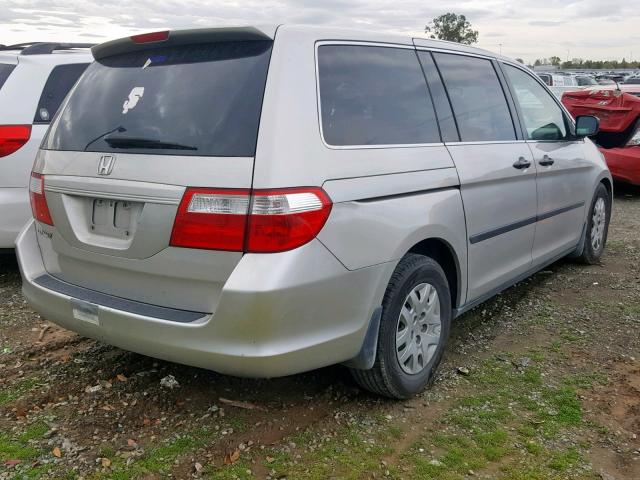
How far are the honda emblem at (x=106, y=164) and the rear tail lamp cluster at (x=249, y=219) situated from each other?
1.57ft

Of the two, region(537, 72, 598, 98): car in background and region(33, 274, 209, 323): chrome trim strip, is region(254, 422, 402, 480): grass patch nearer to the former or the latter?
region(33, 274, 209, 323): chrome trim strip

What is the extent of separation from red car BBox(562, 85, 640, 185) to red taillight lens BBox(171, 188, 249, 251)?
25.7 ft

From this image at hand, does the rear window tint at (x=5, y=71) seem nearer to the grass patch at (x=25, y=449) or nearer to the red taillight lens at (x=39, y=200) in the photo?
the red taillight lens at (x=39, y=200)

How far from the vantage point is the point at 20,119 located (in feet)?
15.6

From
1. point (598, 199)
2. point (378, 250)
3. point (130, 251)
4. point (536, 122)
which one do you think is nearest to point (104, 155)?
point (130, 251)

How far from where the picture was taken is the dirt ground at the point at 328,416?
8.90 ft

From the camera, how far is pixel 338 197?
8.60 ft

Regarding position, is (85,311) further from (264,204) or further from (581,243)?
(581,243)

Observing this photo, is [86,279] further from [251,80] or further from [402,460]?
[402,460]

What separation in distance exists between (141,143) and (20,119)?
2.53 metres

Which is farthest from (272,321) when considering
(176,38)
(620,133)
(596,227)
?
(620,133)

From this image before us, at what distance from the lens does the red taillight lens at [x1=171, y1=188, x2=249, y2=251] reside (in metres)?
2.47

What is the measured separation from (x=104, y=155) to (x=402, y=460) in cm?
186

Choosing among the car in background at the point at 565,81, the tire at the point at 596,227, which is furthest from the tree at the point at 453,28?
the tire at the point at 596,227
